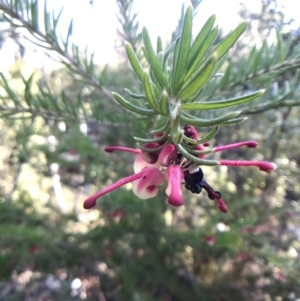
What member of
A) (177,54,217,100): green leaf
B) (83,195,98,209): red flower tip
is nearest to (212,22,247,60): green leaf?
(177,54,217,100): green leaf

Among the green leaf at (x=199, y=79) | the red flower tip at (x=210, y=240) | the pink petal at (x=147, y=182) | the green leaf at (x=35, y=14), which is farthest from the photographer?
the red flower tip at (x=210, y=240)

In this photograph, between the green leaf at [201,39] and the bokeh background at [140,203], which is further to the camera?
the bokeh background at [140,203]

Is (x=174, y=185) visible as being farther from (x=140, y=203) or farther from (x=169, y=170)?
(x=140, y=203)

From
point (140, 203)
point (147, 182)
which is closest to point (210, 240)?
point (140, 203)

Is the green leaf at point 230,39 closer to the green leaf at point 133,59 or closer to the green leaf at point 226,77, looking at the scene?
the green leaf at point 133,59

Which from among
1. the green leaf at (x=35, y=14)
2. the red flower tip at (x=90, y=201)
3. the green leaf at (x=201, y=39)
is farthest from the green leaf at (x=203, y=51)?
the green leaf at (x=35, y=14)

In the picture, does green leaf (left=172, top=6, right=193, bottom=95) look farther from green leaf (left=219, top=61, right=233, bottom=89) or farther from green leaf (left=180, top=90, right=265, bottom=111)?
green leaf (left=219, top=61, right=233, bottom=89)

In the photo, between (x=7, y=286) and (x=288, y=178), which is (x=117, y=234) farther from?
(x=7, y=286)
